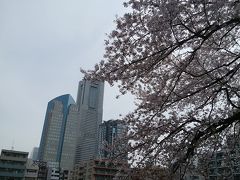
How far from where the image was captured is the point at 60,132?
420ft

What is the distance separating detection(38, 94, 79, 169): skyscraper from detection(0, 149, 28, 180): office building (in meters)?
72.7

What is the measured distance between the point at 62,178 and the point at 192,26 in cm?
7271

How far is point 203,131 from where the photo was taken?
222 inches

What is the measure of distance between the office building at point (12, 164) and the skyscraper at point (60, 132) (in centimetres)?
7271

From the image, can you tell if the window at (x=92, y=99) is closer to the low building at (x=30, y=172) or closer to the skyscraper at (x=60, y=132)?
the skyscraper at (x=60, y=132)

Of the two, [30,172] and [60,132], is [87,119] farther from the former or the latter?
[30,172]

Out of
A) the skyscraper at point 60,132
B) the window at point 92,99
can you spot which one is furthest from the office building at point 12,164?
the skyscraper at point 60,132

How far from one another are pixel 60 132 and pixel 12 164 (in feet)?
274

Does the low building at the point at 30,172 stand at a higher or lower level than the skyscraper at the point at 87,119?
lower

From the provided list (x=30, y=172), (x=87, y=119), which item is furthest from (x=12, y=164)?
(x=87, y=119)

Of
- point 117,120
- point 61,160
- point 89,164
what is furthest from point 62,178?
point 117,120

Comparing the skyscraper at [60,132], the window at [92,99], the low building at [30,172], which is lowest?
the low building at [30,172]

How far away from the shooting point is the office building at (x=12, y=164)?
145 ft

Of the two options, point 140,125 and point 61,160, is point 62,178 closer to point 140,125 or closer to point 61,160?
point 61,160
